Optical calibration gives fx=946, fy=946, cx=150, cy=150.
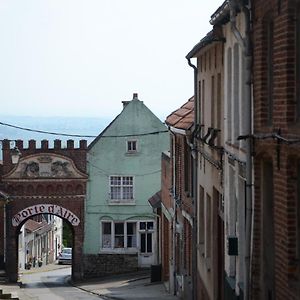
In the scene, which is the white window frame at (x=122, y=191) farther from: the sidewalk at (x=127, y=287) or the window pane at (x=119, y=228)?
the sidewalk at (x=127, y=287)

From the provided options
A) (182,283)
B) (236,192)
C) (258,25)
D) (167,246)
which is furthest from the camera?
(167,246)

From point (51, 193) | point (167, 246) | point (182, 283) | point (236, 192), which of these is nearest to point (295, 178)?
point (236, 192)

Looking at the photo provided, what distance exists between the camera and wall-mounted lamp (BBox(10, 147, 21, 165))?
45531mm

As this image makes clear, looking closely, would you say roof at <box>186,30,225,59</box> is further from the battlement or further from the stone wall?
the stone wall

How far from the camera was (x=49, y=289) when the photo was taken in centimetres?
4209

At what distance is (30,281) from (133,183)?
7.55 metres

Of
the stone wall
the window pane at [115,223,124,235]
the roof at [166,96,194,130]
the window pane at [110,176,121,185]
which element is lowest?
the stone wall

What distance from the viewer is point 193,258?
25.0m

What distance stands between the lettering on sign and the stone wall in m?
2.10

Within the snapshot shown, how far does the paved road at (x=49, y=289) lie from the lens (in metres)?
36.7

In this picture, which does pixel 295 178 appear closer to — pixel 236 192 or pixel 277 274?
pixel 277 274

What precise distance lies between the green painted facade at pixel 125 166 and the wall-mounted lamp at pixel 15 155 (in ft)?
11.7

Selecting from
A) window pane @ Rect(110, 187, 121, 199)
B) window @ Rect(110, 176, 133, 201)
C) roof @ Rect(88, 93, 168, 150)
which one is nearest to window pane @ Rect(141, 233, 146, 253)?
window @ Rect(110, 176, 133, 201)

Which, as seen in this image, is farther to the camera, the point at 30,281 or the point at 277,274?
the point at 30,281
